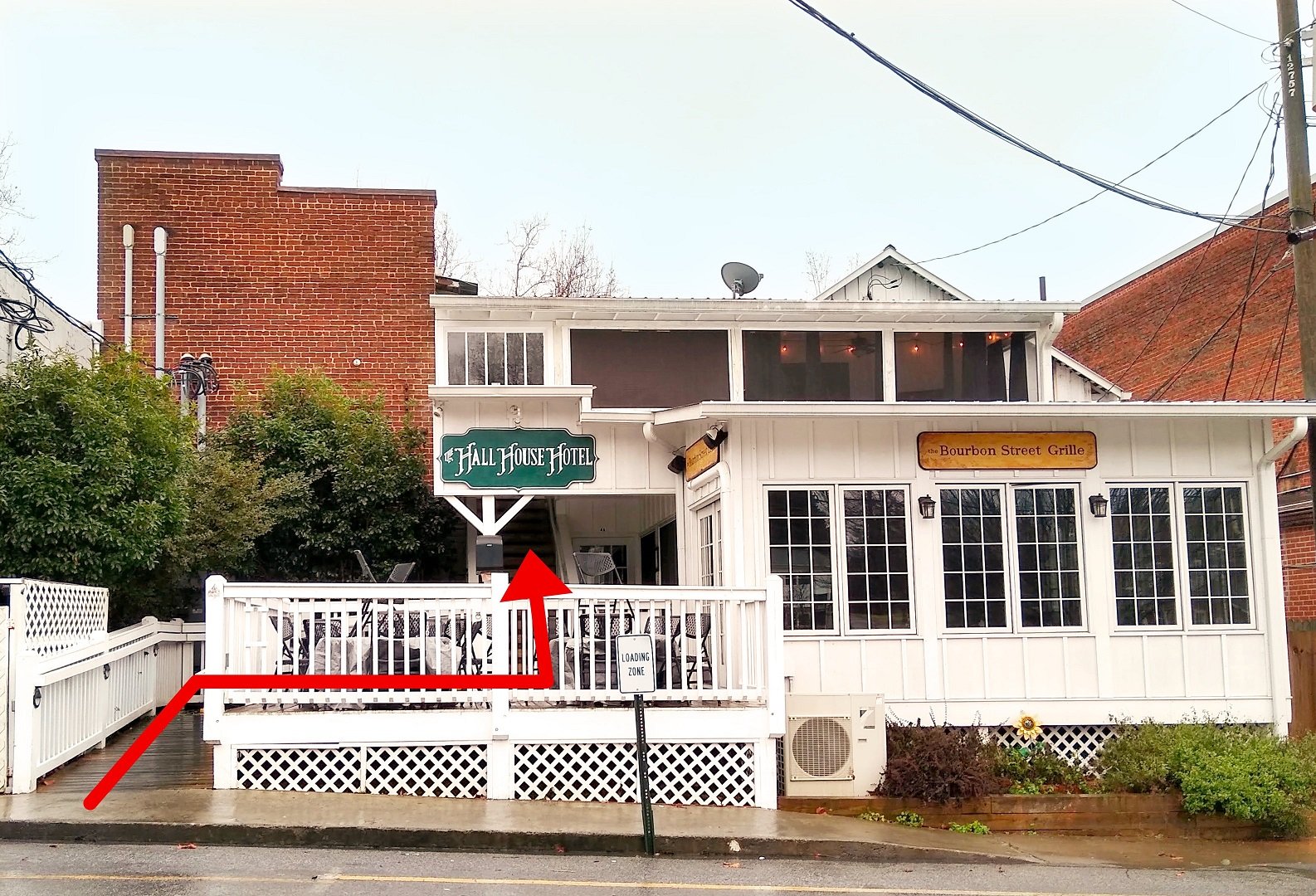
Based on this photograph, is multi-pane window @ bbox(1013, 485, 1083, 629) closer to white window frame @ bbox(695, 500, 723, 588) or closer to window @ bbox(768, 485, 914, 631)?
window @ bbox(768, 485, 914, 631)

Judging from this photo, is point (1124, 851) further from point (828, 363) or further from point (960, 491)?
point (828, 363)

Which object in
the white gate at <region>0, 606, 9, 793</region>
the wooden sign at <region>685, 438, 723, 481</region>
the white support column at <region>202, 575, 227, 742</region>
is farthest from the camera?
the wooden sign at <region>685, 438, 723, 481</region>

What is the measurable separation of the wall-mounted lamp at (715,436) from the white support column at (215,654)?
14.6 feet

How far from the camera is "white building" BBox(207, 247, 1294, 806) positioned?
10344 millimetres

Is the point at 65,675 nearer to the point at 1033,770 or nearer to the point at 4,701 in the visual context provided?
the point at 4,701

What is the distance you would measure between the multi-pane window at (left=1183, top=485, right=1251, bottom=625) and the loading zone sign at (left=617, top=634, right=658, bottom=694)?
19.1 ft

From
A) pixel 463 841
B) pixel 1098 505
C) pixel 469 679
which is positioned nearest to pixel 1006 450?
Result: pixel 1098 505

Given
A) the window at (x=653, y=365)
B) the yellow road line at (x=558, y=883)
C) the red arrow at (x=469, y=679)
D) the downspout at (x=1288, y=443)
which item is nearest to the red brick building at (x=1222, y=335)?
the downspout at (x=1288, y=443)

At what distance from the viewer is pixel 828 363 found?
15711mm

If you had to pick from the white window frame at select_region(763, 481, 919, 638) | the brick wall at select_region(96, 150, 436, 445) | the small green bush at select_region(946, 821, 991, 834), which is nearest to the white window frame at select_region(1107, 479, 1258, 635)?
the white window frame at select_region(763, 481, 919, 638)

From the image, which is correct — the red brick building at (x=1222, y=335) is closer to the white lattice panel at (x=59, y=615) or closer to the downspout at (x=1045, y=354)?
the downspout at (x=1045, y=354)

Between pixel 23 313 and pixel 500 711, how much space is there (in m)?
8.08

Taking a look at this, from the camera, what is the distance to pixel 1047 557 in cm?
1208

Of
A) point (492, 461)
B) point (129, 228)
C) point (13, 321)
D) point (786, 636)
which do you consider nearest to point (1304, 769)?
point (786, 636)
